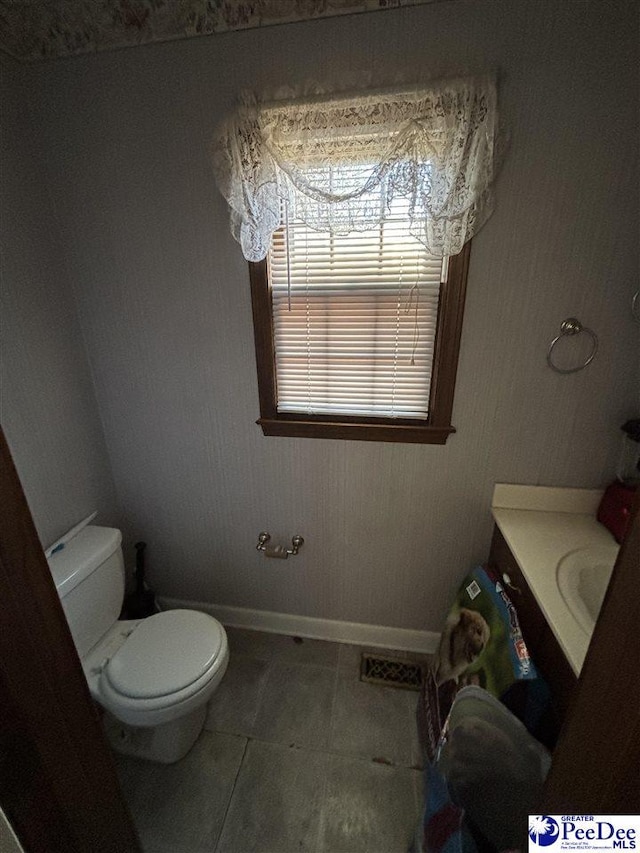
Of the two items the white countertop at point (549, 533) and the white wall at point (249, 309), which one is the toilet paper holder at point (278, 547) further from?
the white countertop at point (549, 533)

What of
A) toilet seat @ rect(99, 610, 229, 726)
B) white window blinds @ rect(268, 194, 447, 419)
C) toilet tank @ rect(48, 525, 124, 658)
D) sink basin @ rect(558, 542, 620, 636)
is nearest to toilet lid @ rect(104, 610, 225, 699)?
toilet seat @ rect(99, 610, 229, 726)

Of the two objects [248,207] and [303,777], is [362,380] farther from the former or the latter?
[303,777]

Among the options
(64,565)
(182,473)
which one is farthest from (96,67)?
(64,565)

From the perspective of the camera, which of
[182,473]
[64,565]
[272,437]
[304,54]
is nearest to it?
[304,54]

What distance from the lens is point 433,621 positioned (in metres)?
1.60

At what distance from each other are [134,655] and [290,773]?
0.70 meters

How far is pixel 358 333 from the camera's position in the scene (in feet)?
4.11

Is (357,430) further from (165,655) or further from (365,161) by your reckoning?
(165,655)

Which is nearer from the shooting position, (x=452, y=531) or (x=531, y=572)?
(x=531, y=572)

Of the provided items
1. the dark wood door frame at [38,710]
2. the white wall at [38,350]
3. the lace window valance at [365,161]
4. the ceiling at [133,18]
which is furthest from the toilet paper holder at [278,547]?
the ceiling at [133,18]

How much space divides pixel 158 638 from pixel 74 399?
98 centimetres

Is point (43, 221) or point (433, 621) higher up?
point (43, 221)

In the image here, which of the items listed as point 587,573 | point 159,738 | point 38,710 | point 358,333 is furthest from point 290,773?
point 358,333

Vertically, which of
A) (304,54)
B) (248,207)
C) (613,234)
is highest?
(304,54)
